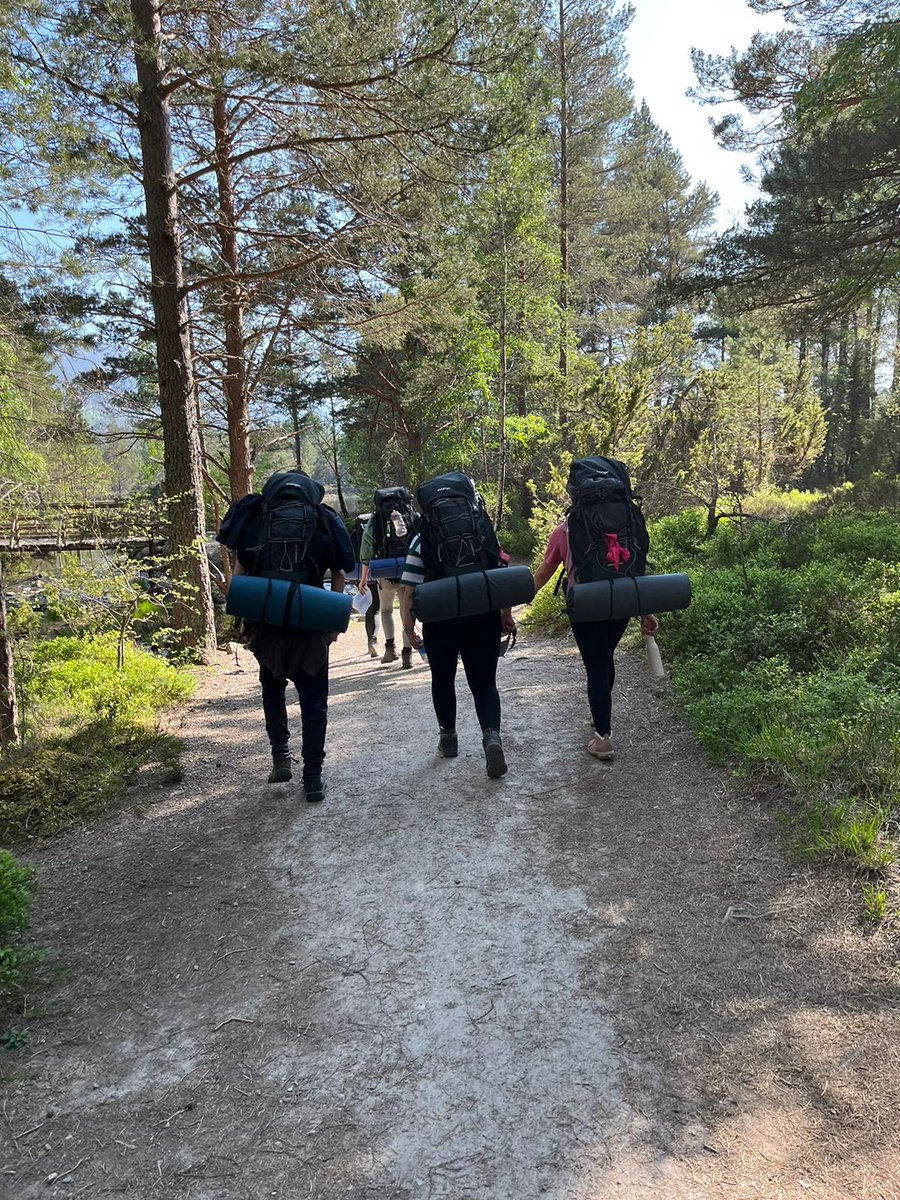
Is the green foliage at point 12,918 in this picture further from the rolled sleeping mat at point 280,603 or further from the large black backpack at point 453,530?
the large black backpack at point 453,530

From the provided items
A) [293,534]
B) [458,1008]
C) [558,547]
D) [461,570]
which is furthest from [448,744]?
[458,1008]

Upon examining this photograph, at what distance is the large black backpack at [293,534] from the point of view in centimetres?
414

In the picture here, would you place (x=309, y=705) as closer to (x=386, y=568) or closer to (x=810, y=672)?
(x=386, y=568)

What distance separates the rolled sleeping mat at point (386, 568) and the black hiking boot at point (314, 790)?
3.18m

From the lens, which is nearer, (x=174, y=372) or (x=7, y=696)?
(x=7, y=696)

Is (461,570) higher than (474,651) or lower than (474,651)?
higher

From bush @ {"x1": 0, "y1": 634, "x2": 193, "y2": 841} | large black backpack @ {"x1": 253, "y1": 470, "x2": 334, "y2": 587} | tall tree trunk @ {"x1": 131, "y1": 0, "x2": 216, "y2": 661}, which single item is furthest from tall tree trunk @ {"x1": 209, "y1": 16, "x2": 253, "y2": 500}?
large black backpack @ {"x1": 253, "y1": 470, "x2": 334, "y2": 587}

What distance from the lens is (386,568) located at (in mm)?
7289

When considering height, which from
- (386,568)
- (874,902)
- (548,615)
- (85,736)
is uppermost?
(386,568)

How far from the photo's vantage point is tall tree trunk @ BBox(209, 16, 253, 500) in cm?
1030

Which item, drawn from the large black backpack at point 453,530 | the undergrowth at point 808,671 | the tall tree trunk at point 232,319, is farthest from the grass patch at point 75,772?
the tall tree trunk at point 232,319

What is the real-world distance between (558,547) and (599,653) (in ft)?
2.52

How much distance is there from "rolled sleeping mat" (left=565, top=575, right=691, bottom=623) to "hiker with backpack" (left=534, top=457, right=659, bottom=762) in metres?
0.09

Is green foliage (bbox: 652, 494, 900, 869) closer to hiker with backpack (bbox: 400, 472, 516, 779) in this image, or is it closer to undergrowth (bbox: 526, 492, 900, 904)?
undergrowth (bbox: 526, 492, 900, 904)
